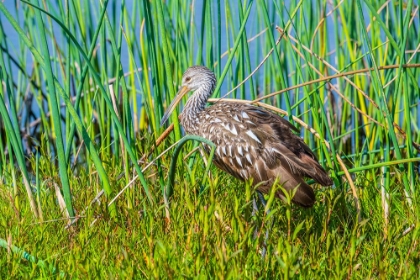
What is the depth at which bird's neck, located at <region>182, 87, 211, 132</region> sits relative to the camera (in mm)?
4754

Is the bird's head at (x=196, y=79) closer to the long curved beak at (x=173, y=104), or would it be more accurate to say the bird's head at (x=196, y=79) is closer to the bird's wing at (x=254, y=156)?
the long curved beak at (x=173, y=104)

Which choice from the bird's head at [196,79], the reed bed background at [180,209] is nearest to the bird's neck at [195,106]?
the bird's head at [196,79]

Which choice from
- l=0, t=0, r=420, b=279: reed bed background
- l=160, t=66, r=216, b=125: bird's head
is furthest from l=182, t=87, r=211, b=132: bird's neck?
l=0, t=0, r=420, b=279: reed bed background

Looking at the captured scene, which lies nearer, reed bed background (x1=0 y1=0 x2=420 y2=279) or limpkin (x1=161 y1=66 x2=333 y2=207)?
reed bed background (x1=0 y1=0 x2=420 y2=279)

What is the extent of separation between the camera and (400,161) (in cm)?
388

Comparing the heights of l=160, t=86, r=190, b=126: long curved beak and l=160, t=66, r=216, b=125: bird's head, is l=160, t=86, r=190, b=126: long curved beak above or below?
below

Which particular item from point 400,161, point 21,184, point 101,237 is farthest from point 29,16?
point 400,161

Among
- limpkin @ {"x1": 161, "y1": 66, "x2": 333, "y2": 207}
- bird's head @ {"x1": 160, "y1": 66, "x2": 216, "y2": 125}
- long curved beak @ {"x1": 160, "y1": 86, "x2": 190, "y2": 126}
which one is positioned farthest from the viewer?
bird's head @ {"x1": 160, "y1": 66, "x2": 216, "y2": 125}

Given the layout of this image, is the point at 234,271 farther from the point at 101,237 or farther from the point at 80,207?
the point at 80,207

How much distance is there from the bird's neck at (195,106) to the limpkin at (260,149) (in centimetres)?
10

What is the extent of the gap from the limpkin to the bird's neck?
96 millimetres

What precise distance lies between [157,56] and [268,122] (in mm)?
821

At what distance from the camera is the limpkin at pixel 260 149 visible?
3994mm

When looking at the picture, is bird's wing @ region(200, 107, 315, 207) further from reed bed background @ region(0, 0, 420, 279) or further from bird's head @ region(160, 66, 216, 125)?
bird's head @ region(160, 66, 216, 125)
